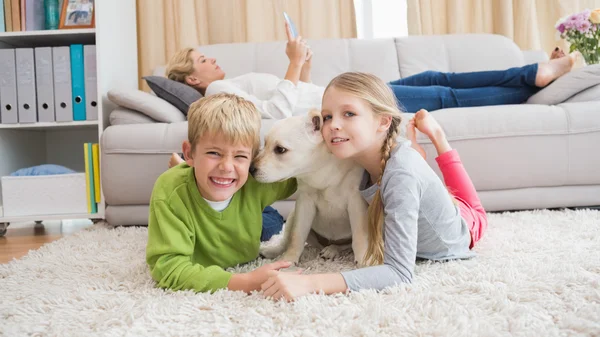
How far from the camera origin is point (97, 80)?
2.44 m

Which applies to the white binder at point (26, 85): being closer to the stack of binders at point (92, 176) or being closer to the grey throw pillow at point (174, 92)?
the stack of binders at point (92, 176)

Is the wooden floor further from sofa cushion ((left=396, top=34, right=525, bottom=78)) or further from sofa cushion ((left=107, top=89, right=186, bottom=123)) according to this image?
sofa cushion ((left=396, top=34, right=525, bottom=78))

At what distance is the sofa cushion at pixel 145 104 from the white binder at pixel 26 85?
48cm

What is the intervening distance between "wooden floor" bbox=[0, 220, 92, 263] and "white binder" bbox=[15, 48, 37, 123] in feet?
1.82

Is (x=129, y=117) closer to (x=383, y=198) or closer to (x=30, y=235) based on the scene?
(x=30, y=235)

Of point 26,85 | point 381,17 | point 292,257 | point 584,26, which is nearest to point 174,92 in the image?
point 26,85

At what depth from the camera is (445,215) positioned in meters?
1.28

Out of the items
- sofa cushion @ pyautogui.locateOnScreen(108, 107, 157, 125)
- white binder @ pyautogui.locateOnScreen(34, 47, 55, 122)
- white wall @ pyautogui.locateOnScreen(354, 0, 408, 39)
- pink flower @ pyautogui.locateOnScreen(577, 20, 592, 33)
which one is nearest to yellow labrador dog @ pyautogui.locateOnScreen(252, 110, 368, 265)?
sofa cushion @ pyautogui.locateOnScreen(108, 107, 157, 125)

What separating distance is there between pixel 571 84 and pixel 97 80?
2.26 metres

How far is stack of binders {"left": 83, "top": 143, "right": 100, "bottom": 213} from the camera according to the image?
92.8 inches

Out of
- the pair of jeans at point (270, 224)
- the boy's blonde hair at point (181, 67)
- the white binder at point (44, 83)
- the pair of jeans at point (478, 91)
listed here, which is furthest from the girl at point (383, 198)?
the white binder at point (44, 83)

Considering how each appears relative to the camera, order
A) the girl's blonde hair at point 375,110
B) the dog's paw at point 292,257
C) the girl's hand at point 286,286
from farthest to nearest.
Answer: the dog's paw at point 292,257 < the girl's blonde hair at point 375,110 < the girl's hand at point 286,286

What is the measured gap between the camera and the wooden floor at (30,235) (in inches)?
74.9

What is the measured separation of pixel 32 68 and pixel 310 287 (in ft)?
6.98
